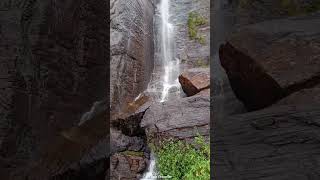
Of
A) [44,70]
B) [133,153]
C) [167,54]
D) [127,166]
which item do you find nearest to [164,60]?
[167,54]

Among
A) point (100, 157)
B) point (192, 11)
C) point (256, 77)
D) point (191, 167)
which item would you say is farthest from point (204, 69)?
point (256, 77)

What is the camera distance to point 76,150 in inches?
169

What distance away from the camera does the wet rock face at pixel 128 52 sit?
966 centimetres

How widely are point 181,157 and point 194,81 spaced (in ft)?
8.02

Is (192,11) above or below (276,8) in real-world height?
above

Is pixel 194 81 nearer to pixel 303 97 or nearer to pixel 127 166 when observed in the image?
pixel 127 166

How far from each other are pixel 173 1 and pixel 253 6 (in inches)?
447

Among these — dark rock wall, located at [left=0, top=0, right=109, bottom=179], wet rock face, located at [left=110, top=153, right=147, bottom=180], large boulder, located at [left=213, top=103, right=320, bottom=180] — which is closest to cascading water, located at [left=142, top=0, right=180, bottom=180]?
wet rock face, located at [left=110, top=153, right=147, bottom=180]

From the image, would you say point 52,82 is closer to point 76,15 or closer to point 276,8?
point 76,15

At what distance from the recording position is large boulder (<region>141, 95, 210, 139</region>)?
27.3 ft

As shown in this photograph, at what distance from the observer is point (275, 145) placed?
5.42 feet

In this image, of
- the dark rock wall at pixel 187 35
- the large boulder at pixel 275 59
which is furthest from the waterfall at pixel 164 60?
the large boulder at pixel 275 59

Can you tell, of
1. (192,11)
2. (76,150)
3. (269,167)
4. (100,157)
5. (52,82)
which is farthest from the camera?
(192,11)

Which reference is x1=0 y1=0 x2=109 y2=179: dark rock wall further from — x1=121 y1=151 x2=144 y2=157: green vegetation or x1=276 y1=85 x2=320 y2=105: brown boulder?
x1=121 y1=151 x2=144 y2=157: green vegetation
